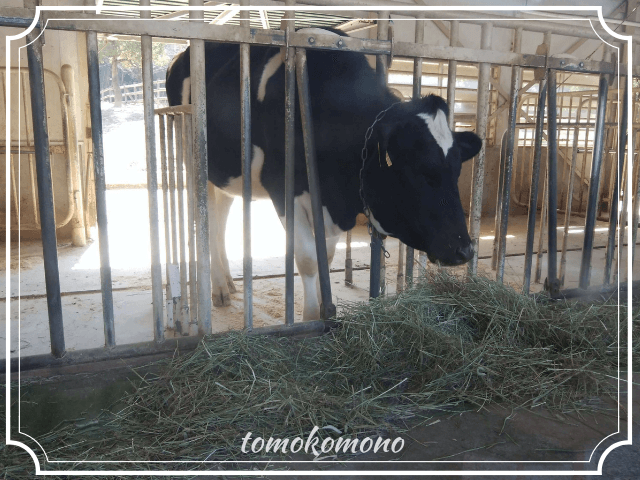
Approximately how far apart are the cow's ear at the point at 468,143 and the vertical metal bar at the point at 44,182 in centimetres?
233

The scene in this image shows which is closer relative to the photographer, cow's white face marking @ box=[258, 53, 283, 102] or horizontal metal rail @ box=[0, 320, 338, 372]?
horizontal metal rail @ box=[0, 320, 338, 372]

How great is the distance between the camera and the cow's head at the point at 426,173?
2975 millimetres

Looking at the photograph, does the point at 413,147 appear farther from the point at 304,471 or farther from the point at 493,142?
the point at 493,142

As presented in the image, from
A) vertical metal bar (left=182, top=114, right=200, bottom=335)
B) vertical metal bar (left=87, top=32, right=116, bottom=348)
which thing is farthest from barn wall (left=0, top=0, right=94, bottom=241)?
vertical metal bar (left=87, top=32, right=116, bottom=348)

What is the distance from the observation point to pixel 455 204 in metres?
3.02

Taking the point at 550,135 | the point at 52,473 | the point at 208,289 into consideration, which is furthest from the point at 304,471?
the point at 550,135

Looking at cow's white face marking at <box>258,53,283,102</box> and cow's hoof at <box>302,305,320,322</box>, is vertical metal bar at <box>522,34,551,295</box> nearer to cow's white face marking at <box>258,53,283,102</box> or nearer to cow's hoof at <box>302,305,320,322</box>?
cow's hoof at <box>302,305,320,322</box>

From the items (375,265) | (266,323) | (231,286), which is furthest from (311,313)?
(231,286)

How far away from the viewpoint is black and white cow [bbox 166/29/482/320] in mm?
3002

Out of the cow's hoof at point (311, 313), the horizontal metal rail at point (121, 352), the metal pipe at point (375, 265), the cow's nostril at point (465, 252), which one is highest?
the cow's nostril at point (465, 252)

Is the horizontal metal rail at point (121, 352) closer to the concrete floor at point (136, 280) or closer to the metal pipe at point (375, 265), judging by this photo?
the concrete floor at point (136, 280)

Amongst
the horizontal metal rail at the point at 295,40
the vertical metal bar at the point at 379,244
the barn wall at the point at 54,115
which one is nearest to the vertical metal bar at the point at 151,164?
the horizontal metal rail at the point at 295,40

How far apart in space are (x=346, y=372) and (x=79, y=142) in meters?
5.95

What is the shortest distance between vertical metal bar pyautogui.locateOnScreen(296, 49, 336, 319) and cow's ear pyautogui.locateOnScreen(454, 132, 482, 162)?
985 millimetres
